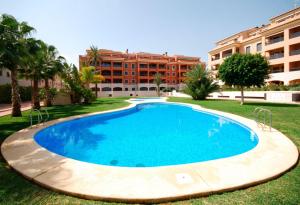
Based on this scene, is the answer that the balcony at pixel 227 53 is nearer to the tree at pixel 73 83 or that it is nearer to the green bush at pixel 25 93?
the tree at pixel 73 83

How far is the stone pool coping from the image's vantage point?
3494 millimetres

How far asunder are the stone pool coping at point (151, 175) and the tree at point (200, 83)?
24.4 meters

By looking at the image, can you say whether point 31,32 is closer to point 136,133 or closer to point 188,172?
point 136,133

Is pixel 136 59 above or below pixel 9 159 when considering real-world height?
above

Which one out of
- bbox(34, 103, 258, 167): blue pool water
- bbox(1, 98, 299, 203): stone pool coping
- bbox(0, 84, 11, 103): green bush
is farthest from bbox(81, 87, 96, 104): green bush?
bbox(1, 98, 299, 203): stone pool coping

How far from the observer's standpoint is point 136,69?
62594mm

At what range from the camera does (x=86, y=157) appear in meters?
6.70

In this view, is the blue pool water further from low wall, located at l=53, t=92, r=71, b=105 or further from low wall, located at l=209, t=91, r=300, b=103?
low wall, located at l=209, t=91, r=300, b=103

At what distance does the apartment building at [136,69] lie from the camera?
58.5m

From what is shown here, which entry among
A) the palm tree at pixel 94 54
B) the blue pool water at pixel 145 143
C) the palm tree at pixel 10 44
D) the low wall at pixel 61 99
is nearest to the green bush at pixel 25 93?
the low wall at pixel 61 99

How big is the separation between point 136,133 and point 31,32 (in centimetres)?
1226

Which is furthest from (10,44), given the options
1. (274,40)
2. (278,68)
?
(278,68)

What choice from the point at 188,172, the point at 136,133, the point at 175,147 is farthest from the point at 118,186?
the point at 136,133

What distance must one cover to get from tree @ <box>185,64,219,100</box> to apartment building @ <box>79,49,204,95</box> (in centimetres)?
2623
